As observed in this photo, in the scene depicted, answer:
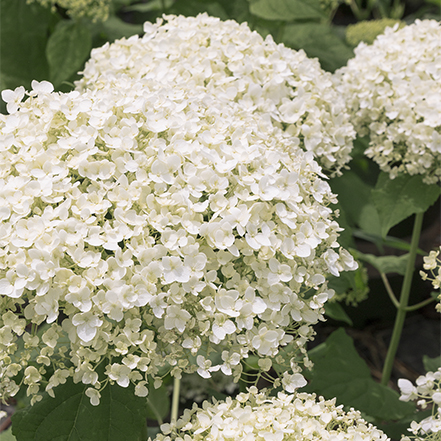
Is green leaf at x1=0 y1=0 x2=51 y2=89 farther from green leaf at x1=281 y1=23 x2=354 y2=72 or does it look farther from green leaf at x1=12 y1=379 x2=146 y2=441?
green leaf at x1=12 y1=379 x2=146 y2=441

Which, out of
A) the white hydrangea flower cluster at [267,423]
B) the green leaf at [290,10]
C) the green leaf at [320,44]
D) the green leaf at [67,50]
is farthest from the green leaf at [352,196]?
the white hydrangea flower cluster at [267,423]

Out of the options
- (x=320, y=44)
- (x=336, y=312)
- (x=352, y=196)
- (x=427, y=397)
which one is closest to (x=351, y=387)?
(x=336, y=312)

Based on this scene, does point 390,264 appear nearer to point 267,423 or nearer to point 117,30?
point 267,423

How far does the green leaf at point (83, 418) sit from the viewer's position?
3.14 feet

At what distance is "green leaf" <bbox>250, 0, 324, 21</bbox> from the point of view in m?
1.61

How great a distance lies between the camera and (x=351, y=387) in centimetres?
144

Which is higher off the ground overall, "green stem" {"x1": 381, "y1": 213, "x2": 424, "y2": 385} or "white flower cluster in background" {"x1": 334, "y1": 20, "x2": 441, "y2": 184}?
"white flower cluster in background" {"x1": 334, "y1": 20, "x2": 441, "y2": 184}

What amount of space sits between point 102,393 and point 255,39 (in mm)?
825

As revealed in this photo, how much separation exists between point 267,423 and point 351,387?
648 millimetres

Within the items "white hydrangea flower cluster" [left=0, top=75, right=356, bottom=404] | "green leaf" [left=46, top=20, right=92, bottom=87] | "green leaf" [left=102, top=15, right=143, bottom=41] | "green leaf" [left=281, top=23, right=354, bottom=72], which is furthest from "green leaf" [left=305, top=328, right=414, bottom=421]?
"green leaf" [left=102, top=15, right=143, bottom=41]

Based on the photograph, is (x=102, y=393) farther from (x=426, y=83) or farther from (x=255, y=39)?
(x=426, y=83)

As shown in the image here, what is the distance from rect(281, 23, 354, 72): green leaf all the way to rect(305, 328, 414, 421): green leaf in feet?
3.11

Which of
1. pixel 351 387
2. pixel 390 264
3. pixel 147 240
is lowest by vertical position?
pixel 351 387

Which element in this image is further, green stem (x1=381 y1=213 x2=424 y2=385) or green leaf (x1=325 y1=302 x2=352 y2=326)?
green leaf (x1=325 y1=302 x2=352 y2=326)
